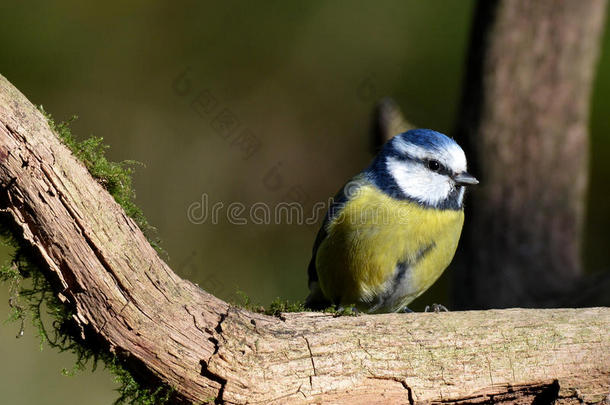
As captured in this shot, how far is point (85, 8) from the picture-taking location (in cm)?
440

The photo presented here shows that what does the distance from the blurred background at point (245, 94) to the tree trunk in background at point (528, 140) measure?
933mm

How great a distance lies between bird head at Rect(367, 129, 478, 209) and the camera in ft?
8.11

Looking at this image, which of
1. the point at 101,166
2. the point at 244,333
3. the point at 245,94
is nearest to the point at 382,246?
the point at 244,333

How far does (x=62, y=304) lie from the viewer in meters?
1.65

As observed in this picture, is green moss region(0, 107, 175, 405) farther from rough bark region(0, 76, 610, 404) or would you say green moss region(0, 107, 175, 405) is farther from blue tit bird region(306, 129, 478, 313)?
blue tit bird region(306, 129, 478, 313)

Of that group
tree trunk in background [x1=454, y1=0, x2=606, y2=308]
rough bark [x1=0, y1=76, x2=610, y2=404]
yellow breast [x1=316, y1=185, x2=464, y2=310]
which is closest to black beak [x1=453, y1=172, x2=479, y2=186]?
yellow breast [x1=316, y1=185, x2=464, y2=310]

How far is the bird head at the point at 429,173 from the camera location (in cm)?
247

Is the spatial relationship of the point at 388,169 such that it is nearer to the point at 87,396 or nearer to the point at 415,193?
the point at 415,193

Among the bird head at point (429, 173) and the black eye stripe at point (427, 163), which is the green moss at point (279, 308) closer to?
the bird head at point (429, 173)

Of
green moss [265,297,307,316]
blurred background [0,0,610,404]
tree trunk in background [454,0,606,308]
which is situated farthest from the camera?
blurred background [0,0,610,404]

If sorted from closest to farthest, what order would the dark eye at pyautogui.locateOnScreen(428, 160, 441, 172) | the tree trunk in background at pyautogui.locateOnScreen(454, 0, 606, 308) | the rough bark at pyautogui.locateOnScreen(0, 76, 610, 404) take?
the rough bark at pyautogui.locateOnScreen(0, 76, 610, 404) → the dark eye at pyautogui.locateOnScreen(428, 160, 441, 172) → the tree trunk in background at pyautogui.locateOnScreen(454, 0, 606, 308)

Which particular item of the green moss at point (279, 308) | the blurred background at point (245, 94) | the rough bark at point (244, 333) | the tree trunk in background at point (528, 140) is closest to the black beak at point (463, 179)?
the rough bark at point (244, 333)

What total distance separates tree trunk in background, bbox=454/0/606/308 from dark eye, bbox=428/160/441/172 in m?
1.21

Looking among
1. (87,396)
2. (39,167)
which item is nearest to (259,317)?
(39,167)
